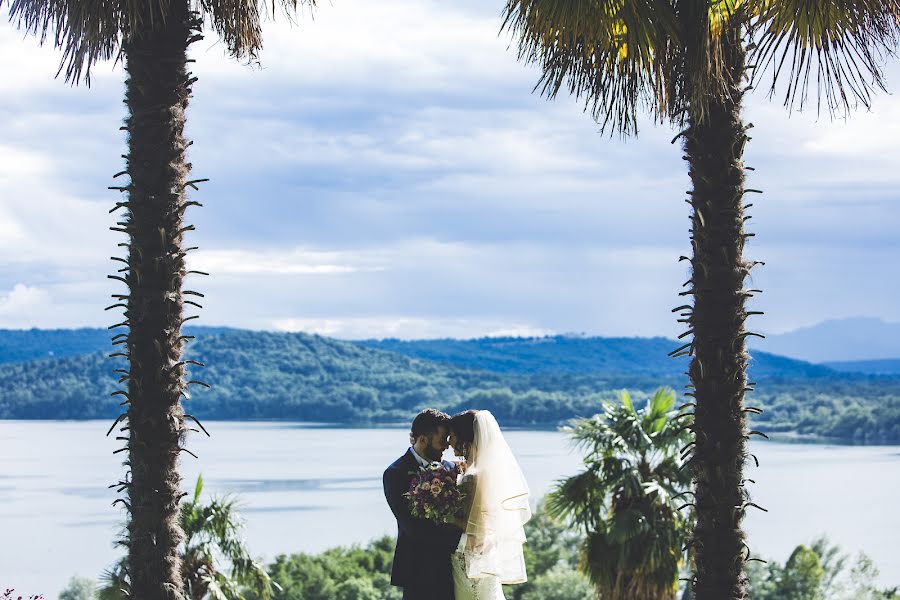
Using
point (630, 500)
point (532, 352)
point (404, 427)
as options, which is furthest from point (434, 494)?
point (532, 352)

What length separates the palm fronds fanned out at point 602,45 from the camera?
600 centimetres

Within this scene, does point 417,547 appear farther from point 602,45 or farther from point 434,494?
point 602,45

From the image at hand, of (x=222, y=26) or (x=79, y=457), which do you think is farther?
(x=79, y=457)

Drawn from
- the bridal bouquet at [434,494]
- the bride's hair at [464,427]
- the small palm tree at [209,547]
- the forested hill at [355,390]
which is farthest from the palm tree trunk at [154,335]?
the forested hill at [355,390]

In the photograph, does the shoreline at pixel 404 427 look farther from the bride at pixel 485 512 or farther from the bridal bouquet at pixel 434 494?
the bridal bouquet at pixel 434 494

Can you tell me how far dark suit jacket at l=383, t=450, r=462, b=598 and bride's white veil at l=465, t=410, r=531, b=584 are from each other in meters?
0.14

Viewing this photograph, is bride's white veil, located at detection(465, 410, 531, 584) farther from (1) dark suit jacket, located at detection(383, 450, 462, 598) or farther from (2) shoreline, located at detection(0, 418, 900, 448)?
(2) shoreline, located at detection(0, 418, 900, 448)

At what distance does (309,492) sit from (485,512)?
7595 cm

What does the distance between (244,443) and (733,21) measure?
106 meters

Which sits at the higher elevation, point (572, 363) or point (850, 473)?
point (572, 363)

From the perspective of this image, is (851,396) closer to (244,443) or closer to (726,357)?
(244,443)

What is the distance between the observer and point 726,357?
236 inches

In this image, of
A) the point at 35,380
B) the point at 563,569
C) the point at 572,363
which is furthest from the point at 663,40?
the point at 572,363

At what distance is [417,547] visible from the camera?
6.33 meters
